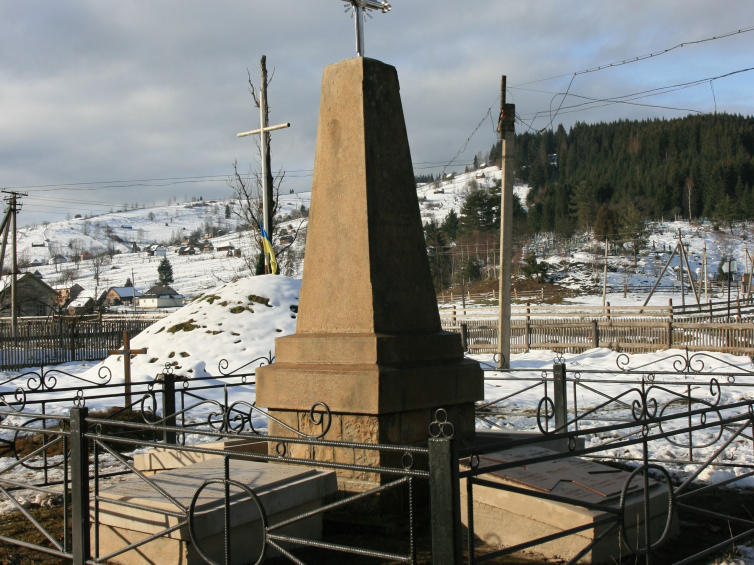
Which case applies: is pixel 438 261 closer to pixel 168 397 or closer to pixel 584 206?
pixel 584 206

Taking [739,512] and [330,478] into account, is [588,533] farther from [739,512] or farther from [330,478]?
[739,512]

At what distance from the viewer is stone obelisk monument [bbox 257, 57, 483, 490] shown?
4410 millimetres

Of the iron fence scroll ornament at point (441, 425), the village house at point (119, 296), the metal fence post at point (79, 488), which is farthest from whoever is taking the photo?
the village house at point (119, 296)

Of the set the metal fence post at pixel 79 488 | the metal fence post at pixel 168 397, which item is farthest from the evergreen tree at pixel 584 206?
the metal fence post at pixel 79 488

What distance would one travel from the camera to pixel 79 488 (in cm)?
364

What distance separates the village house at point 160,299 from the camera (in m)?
79.3

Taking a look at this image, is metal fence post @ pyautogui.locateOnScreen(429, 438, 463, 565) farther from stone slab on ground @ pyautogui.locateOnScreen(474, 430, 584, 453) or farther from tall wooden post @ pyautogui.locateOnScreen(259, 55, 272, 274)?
tall wooden post @ pyautogui.locateOnScreen(259, 55, 272, 274)

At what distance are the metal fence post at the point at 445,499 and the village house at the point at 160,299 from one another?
3151 inches

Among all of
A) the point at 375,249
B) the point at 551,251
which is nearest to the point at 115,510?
the point at 375,249

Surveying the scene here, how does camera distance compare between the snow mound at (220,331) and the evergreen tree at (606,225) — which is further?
the evergreen tree at (606,225)

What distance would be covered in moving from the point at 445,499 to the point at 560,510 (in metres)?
1.34

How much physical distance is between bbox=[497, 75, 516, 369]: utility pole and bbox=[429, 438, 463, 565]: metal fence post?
37.4 feet

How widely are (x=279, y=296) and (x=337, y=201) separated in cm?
1163

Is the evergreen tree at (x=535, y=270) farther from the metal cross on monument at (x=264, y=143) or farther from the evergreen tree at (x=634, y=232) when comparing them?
the metal cross on monument at (x=264, y=143)
